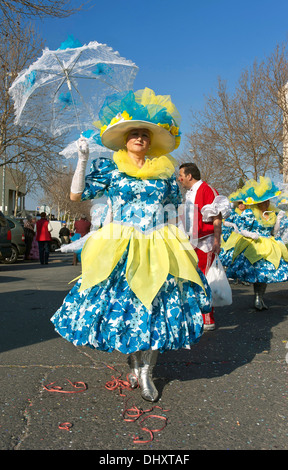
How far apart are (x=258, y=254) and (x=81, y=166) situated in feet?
12.4

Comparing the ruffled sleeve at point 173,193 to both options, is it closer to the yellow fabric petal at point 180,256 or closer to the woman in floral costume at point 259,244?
the yellow fabric petal at point 180,256

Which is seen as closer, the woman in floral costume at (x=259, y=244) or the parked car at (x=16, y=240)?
the woman in floral costume at (x=259, y=244)

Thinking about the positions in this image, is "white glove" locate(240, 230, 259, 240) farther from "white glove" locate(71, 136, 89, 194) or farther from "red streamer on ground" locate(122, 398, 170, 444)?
"red streamer on ground" locate(122, 398, 170, 444)

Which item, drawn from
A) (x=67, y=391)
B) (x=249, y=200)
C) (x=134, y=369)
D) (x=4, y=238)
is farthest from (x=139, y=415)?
(x=4, y=238)

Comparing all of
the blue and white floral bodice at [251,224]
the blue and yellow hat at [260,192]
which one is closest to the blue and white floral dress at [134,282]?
the blue and white floral bodice at [251,224]

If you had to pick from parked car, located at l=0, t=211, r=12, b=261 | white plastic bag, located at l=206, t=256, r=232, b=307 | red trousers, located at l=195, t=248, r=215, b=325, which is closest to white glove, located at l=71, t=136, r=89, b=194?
red trousers, located at l=195, t=248, r=215, b=325

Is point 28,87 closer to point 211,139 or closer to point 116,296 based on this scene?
point 116,296

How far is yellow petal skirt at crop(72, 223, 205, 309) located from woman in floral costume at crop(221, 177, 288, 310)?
3.22 meters

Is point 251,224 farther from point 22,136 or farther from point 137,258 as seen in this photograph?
point 22,136

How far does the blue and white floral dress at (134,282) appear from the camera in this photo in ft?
9.35

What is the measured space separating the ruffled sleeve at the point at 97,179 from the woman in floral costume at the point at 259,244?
3.43 meters

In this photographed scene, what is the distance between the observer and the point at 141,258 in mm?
3025

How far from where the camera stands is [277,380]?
3.38m

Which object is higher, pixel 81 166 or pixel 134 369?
pixel 81 166
